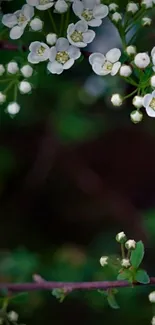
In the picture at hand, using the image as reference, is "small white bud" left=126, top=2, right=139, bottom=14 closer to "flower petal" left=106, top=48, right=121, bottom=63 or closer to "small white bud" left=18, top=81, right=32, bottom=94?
"flower petal" left=106, top=48, right=121, bottom=63

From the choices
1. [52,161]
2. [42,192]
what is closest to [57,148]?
[52,161]

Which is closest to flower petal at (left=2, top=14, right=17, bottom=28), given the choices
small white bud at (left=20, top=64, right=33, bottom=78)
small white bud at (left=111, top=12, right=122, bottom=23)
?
small white bud at (left=20, top=64, right=33, bottom=78)

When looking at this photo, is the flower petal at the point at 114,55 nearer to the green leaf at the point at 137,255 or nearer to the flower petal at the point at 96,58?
the flower petal at the point at 96,58

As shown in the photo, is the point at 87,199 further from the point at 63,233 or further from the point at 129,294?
the point at 129,294

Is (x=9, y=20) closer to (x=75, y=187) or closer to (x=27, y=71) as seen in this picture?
(x=27, y=71)

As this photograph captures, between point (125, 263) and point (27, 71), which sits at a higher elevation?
point (27, 71)

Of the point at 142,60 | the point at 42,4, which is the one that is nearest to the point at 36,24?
the point at 42,4
